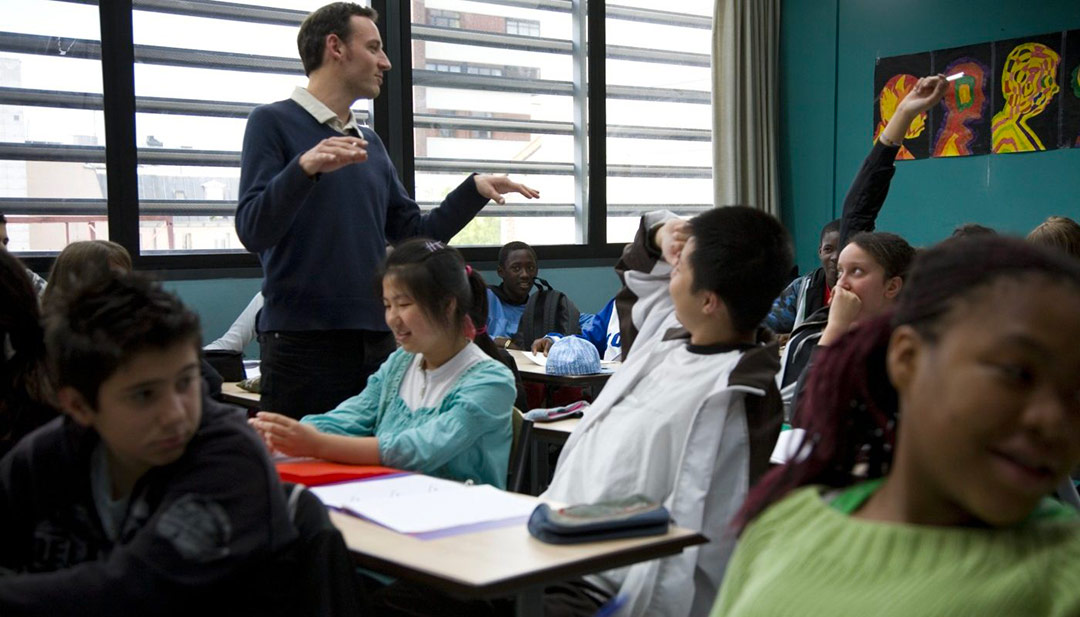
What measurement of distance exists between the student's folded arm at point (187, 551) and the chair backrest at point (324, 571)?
41mm

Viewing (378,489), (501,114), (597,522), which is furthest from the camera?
(501,114)

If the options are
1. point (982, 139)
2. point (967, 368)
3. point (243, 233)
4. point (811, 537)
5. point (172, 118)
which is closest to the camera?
point (967, 368)

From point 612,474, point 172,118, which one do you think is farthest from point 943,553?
point 172,118

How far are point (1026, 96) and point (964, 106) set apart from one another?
1.25 feet

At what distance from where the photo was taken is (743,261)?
2.08 m

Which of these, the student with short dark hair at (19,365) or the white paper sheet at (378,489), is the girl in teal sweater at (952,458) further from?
the student with short dark hair at (19,365)

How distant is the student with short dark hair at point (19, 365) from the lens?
1.74m

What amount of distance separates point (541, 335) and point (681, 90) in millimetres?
2618

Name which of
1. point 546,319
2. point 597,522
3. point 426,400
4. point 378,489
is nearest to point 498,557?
point 597,522

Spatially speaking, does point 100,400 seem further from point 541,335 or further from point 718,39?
point 718,39

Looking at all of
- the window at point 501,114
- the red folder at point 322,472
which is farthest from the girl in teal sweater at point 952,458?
the window at point 501,114

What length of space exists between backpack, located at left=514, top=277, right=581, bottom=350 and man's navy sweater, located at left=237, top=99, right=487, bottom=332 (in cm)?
280

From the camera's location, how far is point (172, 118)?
5.52m

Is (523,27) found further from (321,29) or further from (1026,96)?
(321,29)
